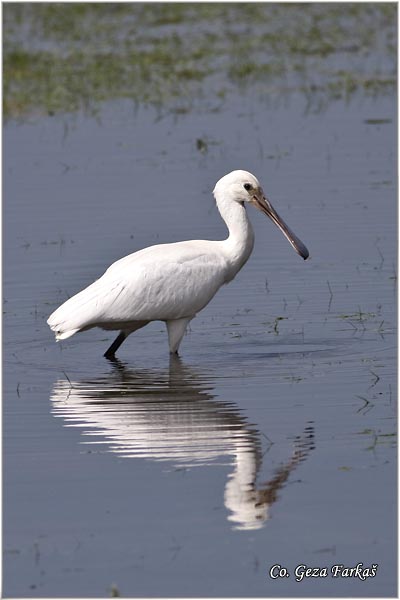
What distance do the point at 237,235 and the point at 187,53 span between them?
12744 millimetres

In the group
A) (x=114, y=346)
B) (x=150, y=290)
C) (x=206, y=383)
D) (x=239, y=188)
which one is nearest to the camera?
(x=206, y=383)

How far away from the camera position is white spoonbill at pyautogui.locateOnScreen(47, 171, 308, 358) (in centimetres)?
984

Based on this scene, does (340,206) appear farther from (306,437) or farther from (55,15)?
(55,15)

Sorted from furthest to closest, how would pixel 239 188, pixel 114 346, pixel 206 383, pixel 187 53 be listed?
1. pixel 187 53
2. pixel 239 188
3. pixel 114 346
4. pixel 206 383

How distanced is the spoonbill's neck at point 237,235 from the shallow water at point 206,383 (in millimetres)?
625

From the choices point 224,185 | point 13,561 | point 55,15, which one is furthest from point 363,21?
point 13,561

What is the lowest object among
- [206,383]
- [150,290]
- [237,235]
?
[206,383]

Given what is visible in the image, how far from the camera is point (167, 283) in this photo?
32.7 feet

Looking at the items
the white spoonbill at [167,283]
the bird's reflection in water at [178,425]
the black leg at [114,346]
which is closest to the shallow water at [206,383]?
the bird's reflection in water at [178,425]

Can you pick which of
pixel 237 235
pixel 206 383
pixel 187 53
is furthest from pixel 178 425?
pixel 187 53

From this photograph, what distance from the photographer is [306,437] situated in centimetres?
799

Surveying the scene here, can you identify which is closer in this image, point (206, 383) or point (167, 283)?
point (206, 383)

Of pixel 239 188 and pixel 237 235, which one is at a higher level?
pixel 239 188

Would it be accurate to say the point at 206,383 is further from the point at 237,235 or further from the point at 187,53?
the point at 187,53
